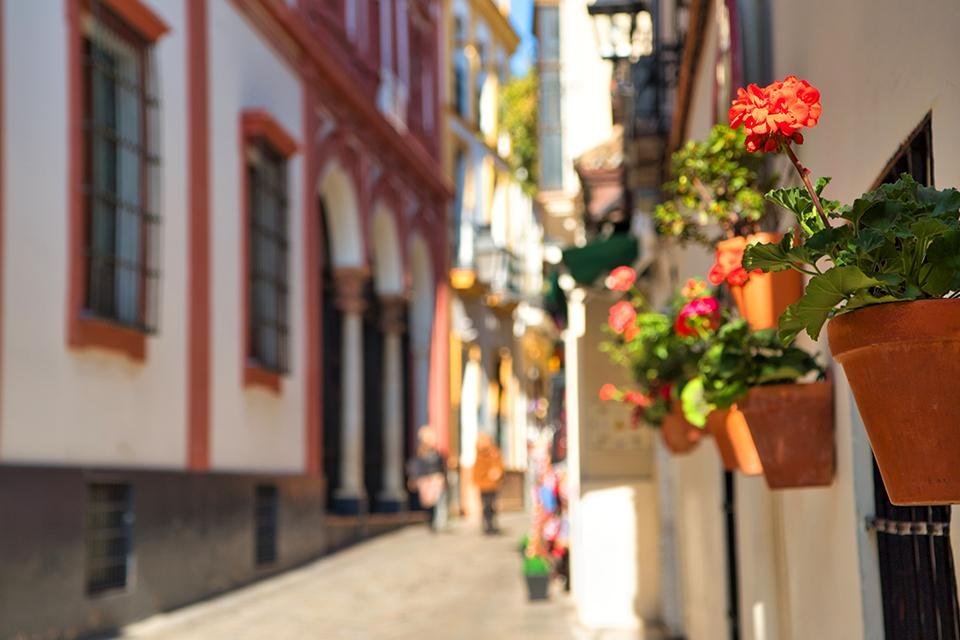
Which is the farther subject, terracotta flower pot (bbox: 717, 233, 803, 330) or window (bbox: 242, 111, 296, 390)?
window (bbox: 242, 111, 296, 390)

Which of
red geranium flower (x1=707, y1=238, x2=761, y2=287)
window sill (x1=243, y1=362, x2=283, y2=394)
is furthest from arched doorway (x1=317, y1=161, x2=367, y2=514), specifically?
red geranium flower (x1=707, y1=238, x2=761, y2=287)

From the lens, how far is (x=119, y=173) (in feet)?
42.7

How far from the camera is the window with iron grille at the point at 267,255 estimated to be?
16953 mm

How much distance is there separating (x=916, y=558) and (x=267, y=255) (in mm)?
13983

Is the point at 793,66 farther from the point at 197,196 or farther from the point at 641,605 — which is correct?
the point at 197,196

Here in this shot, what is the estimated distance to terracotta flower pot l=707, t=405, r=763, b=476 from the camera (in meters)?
5.56

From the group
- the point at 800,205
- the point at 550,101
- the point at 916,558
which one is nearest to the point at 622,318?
the point at 916,558

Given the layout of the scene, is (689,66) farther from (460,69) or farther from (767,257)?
(460,69)

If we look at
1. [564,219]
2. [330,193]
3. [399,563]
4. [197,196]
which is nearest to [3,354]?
[197,196]

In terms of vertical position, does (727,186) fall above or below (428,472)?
above

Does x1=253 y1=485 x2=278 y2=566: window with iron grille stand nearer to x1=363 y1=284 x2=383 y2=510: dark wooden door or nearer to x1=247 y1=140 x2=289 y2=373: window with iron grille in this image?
x1=247 y1=140 x2=289 y2=373: window with iron grille

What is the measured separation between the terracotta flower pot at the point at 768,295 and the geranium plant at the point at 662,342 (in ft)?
1.62

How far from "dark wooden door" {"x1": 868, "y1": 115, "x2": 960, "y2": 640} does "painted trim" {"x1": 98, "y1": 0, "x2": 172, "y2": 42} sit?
9.66 m

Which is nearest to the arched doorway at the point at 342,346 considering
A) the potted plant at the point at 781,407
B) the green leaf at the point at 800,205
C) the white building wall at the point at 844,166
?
the white building wall at the point at 844,166
